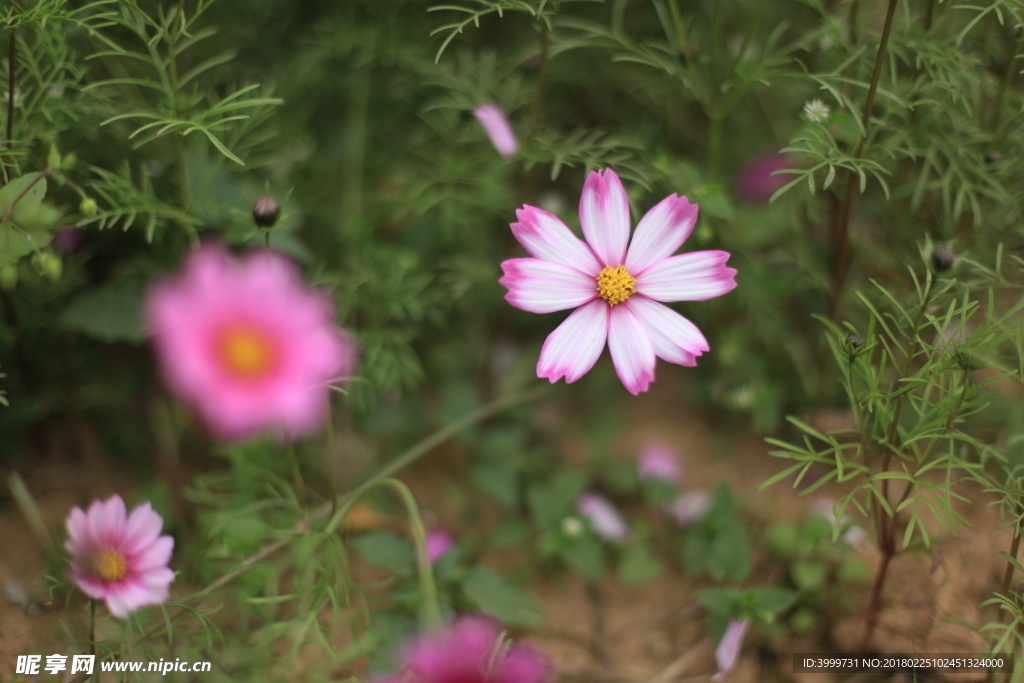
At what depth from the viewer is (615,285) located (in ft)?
2.65

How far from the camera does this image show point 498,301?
4.37ft

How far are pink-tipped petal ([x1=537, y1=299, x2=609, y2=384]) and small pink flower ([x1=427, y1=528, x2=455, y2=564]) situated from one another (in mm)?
366

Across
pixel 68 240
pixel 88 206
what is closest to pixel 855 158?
pixel 88 206

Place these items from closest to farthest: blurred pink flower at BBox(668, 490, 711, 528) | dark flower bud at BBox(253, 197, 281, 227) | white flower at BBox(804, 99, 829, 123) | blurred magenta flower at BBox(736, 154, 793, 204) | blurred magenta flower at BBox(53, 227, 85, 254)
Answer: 1. dark flower bud at BBox(253, 197, 281, 227)
2. white flower at BBox(804, 99, 829, 123)
3. blurred magenta flower at BBox(53, 227, 85, 254)
4. blurred pink flower at BBox(668, 490, 711, 528)
5. blurred magenta flower at BBox(736, 154, 793, 204)

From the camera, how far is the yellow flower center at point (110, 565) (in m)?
0.78

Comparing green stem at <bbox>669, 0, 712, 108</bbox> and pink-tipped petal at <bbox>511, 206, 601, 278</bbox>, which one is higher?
green stem at <bbox>669, 0, 712, 108</bbox>

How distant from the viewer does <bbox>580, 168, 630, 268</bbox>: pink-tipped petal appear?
2.59ft

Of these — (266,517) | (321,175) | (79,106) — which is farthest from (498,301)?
(79,106)

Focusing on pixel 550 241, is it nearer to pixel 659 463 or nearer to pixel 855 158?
pixel 855 158

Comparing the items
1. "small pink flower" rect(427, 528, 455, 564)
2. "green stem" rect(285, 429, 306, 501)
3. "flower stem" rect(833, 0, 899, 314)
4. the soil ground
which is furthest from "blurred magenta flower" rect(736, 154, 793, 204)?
"green stem" rect(285, 429, 306, 501)

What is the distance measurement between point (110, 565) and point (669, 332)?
690 millimetres

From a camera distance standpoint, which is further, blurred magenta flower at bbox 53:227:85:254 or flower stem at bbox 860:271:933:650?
blurred magenta flower at bbox 53:227:85:254

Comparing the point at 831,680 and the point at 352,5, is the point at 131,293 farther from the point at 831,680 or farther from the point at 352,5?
the point at 831,680

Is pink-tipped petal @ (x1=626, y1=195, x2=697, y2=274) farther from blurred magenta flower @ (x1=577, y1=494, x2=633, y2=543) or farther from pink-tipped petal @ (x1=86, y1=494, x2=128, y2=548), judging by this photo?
pink-tipped petal @ (x1=86, y1=494, x2=128, y2=548)
